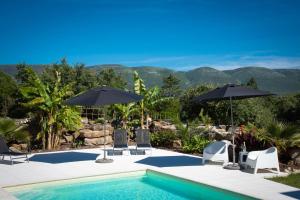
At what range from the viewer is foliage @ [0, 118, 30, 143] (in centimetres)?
1393

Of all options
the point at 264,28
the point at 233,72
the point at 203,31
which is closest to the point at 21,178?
the point at 203,31

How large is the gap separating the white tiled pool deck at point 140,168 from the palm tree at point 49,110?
1370 millimetres

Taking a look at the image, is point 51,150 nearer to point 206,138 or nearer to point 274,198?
point 206,138

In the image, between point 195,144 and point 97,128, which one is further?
point 97,128

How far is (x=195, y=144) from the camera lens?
13.1 m

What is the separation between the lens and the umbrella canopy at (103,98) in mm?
10492

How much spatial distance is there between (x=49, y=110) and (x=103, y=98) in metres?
4.45

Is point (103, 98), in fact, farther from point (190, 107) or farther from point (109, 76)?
point (109, 76)

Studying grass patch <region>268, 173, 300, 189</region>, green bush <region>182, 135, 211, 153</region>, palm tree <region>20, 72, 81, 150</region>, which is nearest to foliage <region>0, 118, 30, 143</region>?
palm tree <region>20, 72, 81, 150</region>

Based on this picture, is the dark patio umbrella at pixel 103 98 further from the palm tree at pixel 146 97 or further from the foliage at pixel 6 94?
the foliage at pixel 6 94

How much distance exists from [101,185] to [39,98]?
6.24m

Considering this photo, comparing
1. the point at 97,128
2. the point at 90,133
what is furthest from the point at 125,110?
the point at 90,133

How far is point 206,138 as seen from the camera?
14.0 m

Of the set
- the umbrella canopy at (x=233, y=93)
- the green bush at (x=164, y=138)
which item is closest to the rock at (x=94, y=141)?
the green bush at (x=164, y=138)
